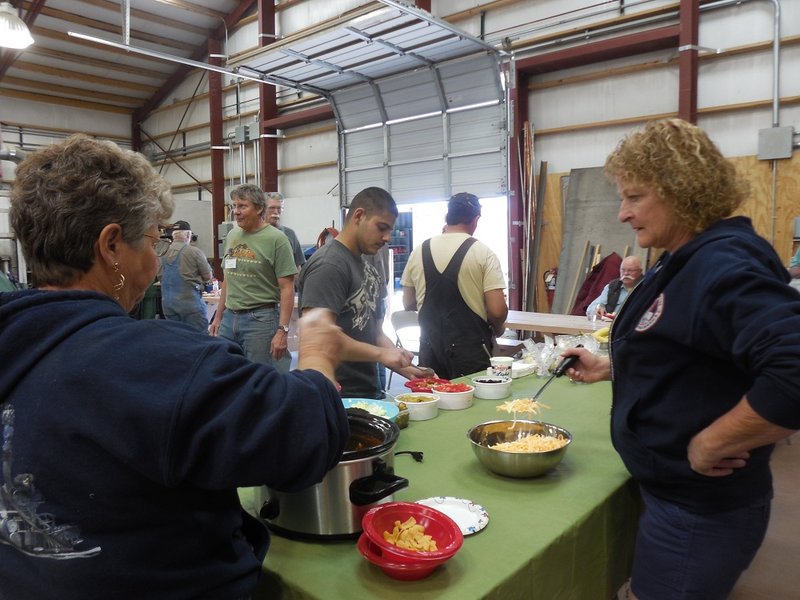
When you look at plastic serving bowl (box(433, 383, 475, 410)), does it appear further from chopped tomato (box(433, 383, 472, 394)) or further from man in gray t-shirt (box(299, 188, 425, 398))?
man in gray t-shirt (box(299, 188, 425, 398))

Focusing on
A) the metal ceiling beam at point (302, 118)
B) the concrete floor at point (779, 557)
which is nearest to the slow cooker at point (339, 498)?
the concrete floor at point (779, 557)

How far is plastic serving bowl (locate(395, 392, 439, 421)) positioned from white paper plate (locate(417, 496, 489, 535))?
66cm

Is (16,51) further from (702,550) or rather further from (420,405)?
(702,550)

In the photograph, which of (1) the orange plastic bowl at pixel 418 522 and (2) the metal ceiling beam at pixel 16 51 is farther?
(2) the metal ceiling beam at pixel 16 51

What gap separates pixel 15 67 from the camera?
1068 centimetres

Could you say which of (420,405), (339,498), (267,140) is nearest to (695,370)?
(339,498)

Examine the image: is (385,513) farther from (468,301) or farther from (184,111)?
(184,111)

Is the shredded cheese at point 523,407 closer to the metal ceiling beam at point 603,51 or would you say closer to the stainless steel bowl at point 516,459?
the stainless steel bowl at point 516,459

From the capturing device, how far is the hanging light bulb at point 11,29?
219 inches

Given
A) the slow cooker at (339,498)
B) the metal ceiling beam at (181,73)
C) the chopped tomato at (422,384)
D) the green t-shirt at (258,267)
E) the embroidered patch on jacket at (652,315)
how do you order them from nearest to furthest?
the slow cooker at (339,498) < the embroidered patch on jacket at (652,315) < the chopped tomato at (422,384) < the green t-shirt at (258,267) < the metal ceiling beam at (181,73)

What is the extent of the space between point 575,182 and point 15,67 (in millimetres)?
10435

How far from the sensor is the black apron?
3.11m

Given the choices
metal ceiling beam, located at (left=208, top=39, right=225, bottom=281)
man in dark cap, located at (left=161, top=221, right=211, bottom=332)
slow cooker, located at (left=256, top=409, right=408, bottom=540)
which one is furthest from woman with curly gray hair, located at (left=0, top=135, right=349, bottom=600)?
metal ceiling beam, located at (left=208, top=39, right=225, bottom=281)

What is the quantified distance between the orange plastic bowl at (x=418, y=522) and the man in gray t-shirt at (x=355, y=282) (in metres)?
1.04
